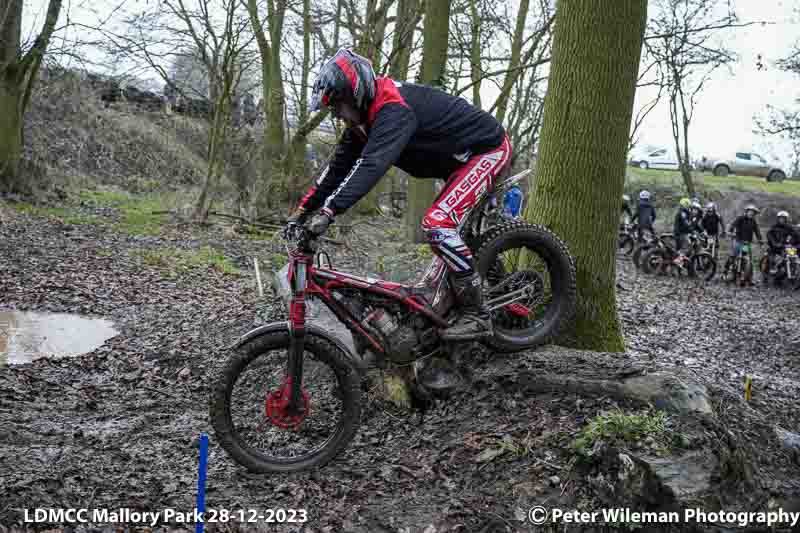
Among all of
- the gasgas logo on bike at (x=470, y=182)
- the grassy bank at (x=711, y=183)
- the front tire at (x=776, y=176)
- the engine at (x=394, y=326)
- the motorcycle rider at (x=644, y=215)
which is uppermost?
the front tire at (x=776, y=176)

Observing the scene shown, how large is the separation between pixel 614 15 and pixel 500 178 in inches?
66.0

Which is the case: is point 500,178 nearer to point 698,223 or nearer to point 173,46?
point 173,46

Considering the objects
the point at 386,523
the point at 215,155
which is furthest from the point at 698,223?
the point at 386,523

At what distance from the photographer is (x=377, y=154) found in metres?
4.08

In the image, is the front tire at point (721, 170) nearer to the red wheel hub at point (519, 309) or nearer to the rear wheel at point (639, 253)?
the rear wheel at point (639, 253)

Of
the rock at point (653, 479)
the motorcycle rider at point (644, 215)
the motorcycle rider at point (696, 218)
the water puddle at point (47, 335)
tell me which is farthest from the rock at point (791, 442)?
the motorcycle rider at point (644, 215)

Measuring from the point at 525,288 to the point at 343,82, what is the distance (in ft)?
6.61

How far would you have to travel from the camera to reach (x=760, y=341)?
402 inches

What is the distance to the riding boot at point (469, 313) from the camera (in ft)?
15.1

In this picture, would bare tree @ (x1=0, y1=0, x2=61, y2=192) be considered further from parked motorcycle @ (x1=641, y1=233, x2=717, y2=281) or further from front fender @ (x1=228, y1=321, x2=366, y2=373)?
parked motorcycle @ (x1=641, y1=233, x2=717, y2=281)

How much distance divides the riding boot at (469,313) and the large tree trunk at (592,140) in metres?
1.02

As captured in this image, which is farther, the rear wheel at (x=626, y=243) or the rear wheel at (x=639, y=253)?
the rear wheel at (x=626, y=243)

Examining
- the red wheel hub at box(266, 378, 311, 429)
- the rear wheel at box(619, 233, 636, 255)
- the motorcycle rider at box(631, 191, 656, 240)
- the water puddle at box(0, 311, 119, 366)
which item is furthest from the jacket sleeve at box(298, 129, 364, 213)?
the rear wheel at box(619, 233, 636, 255)

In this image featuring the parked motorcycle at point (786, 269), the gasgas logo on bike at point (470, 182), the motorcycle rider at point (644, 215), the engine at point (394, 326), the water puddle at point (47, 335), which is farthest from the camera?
the motorcycle rider at point (644, 215)
